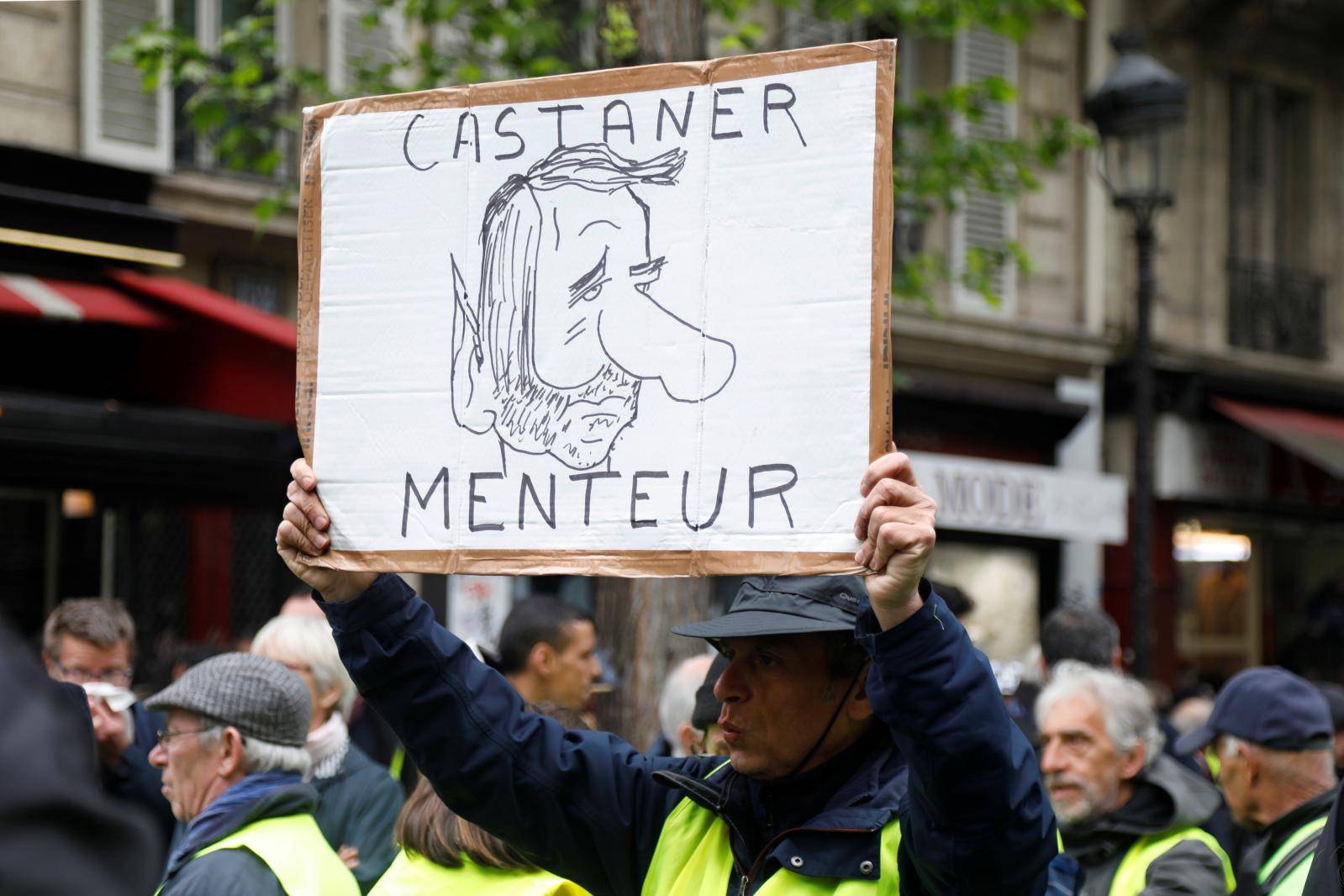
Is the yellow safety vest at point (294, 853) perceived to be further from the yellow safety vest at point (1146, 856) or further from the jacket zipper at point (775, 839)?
the yellow safety vest at point (1146, 856)

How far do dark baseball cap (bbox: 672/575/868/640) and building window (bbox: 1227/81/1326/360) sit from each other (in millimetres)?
14724

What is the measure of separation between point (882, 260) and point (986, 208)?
1322 cm

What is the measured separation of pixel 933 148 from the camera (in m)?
9.88

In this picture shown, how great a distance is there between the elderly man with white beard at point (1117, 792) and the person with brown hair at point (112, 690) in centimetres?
260

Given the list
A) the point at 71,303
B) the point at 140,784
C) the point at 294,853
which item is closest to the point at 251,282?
the point at 71,303

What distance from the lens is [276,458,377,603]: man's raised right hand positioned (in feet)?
9.20

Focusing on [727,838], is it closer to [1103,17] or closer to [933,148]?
[933,148]

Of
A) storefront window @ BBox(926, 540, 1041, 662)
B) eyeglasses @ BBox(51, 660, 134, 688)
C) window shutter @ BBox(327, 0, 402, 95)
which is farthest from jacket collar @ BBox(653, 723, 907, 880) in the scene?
storefront window @ BBox(926, 540, 1041, 662)

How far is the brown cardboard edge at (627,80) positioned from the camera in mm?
2604

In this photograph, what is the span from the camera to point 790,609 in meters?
2.84

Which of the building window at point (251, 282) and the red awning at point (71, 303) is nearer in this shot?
the red awning at point (71, 303)

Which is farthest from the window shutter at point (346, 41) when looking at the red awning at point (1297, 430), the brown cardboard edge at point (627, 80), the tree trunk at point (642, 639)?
the brown cardboard edge at point (627, 80)

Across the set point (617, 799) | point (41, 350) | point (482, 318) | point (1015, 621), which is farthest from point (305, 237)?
point (1015, 621)

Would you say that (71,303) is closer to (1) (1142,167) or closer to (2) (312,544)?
(1) (1142,167)
